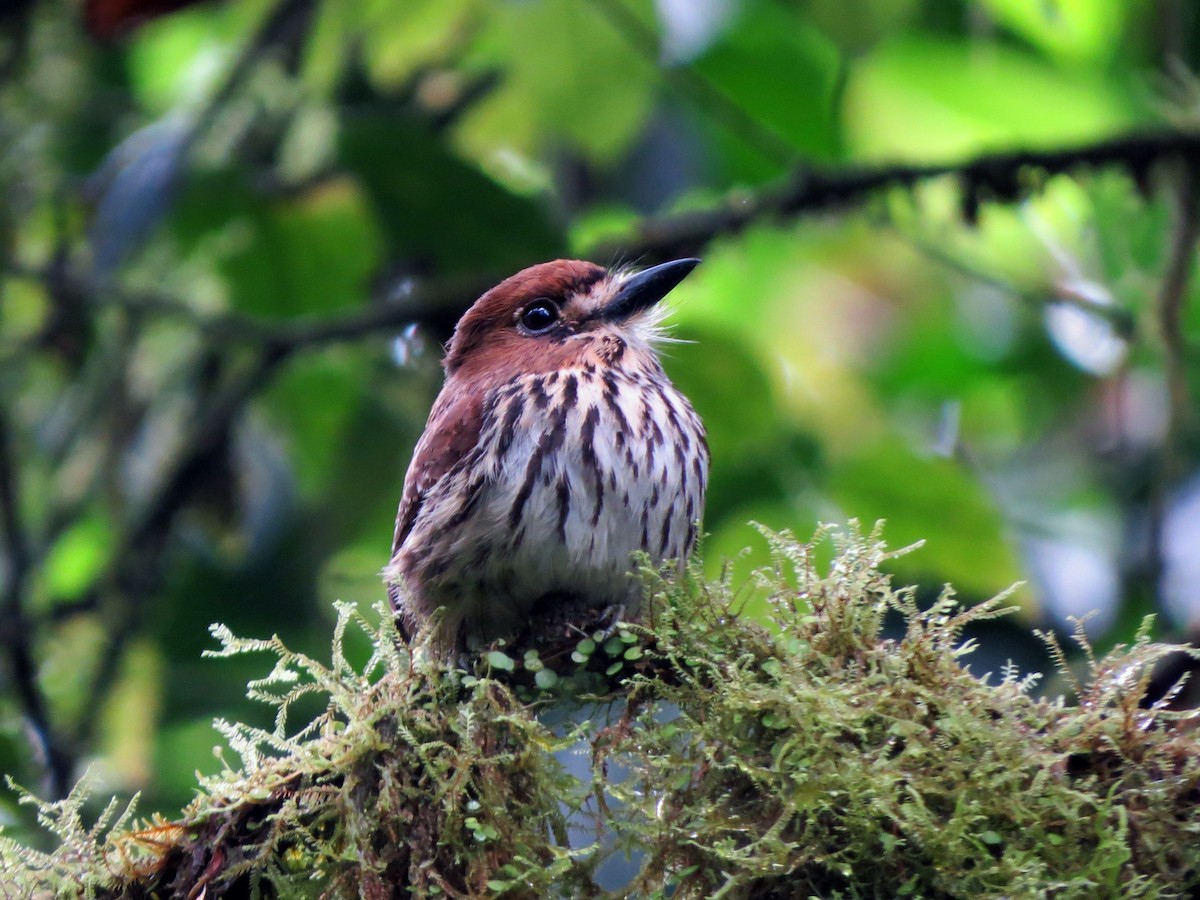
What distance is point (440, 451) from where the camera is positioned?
8.67 ft

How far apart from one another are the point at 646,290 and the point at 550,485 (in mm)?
708

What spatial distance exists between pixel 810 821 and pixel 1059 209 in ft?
14.3

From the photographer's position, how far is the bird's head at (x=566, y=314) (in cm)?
294

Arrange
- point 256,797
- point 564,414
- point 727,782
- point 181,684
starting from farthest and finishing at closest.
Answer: point 181,684 → point 564,414 → point 256,797 → point 727,782

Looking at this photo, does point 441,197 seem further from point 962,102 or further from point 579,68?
point 962,102

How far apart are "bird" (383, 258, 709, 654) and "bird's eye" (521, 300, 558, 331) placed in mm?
37

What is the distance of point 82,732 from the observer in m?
4.09

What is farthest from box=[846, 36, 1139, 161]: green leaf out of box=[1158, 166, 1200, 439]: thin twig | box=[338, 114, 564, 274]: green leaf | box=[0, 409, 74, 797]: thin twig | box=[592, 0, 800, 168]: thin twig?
box=[0, 409, 74, 797]: thin twig

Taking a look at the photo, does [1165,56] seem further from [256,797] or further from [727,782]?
[256,797]

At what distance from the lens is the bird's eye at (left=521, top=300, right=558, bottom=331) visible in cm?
304

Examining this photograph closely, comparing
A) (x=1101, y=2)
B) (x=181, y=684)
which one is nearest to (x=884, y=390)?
(x=1101, y=2)

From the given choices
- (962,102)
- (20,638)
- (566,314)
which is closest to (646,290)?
(566,314)

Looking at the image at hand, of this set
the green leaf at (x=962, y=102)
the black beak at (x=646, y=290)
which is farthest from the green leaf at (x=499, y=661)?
the green leaf at (x=962, y=102)

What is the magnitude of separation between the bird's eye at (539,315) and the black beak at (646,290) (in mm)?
117
